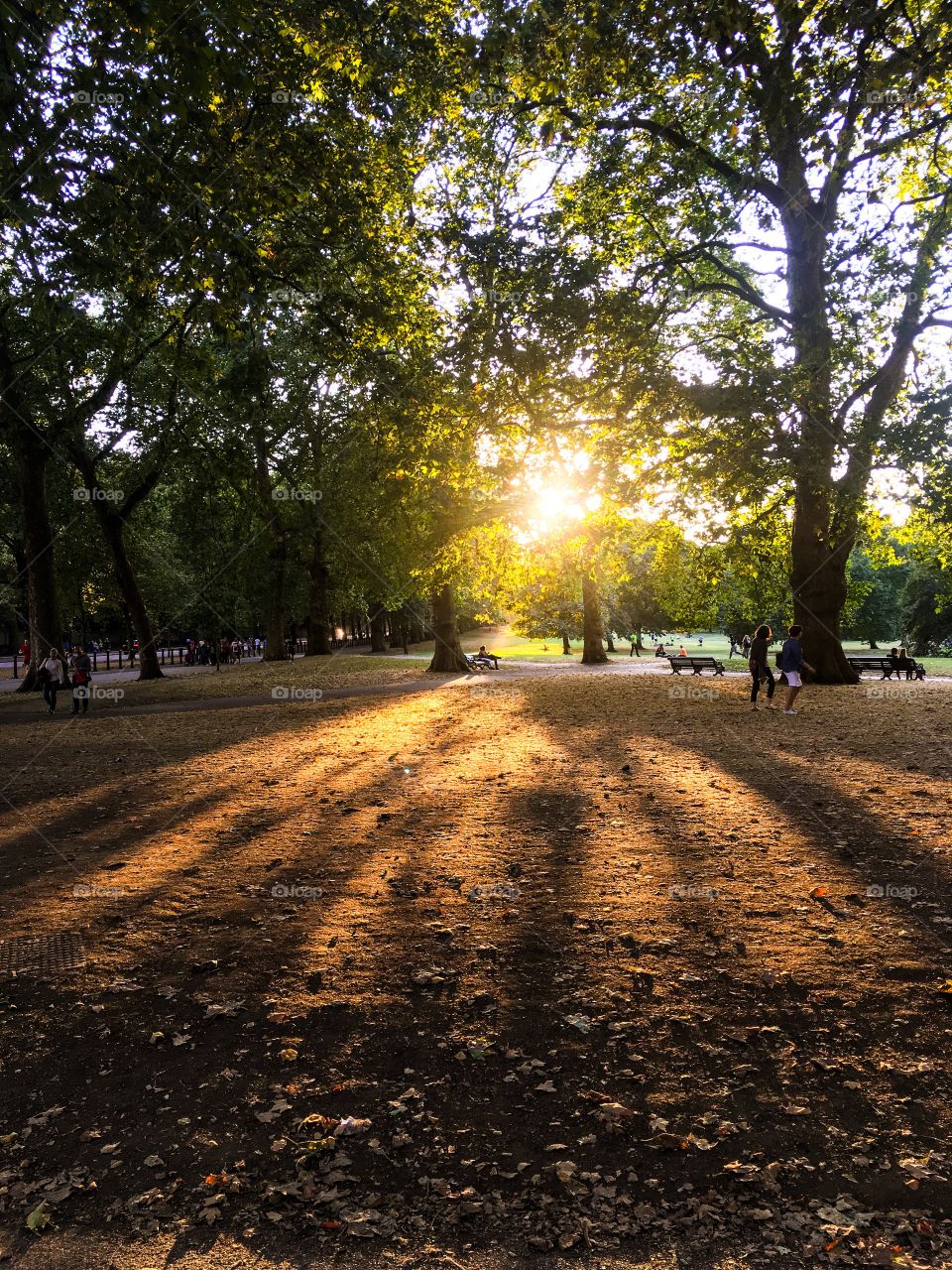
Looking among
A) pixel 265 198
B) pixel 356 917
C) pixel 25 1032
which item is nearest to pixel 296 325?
pixel 265 198

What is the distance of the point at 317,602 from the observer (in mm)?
40031

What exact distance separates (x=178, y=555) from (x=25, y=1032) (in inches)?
1975

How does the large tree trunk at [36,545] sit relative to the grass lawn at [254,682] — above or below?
above

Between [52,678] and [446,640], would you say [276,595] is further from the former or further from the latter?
[52,678]

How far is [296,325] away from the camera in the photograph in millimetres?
14258

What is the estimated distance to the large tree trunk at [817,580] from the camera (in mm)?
21094

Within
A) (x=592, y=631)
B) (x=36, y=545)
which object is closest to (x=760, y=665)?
(x=592, y=631)

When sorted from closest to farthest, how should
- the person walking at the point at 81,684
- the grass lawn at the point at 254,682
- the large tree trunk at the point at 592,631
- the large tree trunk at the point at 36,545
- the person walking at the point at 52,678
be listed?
the person walking at the point at 81,684
the person walking at the point at 52,678
the grass lawn at the point at 254,682
the large tree trunk at the point at 36,545
the large tree trunk at the point at 592,631

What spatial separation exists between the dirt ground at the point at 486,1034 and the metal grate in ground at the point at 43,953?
6 centimetres

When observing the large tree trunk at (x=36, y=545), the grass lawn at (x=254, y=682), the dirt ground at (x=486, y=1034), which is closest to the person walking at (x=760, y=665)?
the dirt ground at (x=486, y=1034)

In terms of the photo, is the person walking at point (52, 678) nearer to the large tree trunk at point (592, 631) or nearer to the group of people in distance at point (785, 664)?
the group of people in distance at point (785, 664)

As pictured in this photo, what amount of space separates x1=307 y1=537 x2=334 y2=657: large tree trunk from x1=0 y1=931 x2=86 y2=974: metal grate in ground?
3244cm

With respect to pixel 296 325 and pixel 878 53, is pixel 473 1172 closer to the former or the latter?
pixel 878 53

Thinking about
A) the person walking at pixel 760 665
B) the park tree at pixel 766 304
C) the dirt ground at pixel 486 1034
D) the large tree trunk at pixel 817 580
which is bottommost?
the dirt ground at pixel 486 1034
